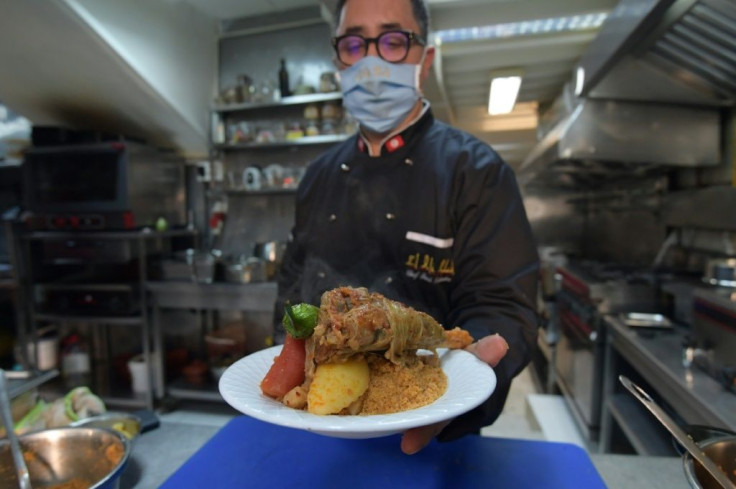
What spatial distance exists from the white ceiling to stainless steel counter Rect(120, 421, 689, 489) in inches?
78.0

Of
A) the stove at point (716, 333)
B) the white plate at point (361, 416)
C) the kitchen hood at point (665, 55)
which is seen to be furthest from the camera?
the kitchen hood at point (665, 55)

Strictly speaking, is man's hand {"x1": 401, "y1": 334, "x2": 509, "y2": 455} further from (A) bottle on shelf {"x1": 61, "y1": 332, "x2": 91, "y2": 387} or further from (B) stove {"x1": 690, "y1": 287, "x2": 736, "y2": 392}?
(A) bottle on shelf {"x1": 61, "y1": 332, "x2": 91, "y2": 387}

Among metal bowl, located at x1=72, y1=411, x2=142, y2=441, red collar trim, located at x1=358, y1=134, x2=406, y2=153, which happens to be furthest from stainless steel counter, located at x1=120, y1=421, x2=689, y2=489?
red collar trim, located at x1=358, y1=134, x2=406, y2=153

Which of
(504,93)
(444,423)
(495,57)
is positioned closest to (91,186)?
(495,57)

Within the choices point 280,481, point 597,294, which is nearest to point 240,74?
point 597,294

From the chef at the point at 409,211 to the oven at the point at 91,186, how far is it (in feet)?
7.60

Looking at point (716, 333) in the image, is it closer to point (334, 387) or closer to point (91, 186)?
point (334, 387)

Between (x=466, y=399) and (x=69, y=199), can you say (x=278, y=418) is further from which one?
(x=69, y=199)

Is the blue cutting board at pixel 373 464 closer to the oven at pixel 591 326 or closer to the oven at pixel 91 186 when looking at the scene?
the oven at pixel 591 326

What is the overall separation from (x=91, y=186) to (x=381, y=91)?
9.60 ft

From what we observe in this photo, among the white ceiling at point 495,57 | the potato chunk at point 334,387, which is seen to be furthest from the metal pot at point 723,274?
the potato chunk at point 334,387

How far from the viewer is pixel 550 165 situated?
131 inches

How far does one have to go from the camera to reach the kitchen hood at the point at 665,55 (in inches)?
64.4

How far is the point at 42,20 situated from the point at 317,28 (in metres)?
1.99
